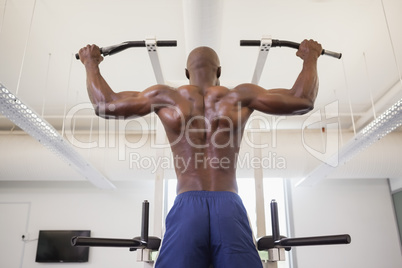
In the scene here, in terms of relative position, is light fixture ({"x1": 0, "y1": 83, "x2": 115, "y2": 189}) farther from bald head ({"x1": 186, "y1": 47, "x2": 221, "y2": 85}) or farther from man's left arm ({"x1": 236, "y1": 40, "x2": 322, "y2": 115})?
man's left arm ({"x1": 236, "y1": 40, "x2": 322, "y2": 115})

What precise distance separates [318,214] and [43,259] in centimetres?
485

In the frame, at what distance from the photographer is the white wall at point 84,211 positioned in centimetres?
584

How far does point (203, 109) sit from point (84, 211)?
5291 millimetres

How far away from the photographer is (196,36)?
2688mm

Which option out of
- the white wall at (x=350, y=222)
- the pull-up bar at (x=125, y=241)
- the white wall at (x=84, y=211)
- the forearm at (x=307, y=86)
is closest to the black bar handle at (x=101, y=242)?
the pull-up bar at (x=125, y=241)

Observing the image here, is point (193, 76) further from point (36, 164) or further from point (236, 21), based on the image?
point (36, 164)

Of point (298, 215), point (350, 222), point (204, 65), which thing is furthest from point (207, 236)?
point (350, 222)

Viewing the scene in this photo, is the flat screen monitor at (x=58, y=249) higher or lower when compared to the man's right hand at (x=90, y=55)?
lower

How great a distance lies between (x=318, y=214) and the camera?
20.1ft

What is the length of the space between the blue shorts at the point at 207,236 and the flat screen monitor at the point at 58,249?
5148 millimetres

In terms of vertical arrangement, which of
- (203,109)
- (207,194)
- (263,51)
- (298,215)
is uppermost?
(263,51)

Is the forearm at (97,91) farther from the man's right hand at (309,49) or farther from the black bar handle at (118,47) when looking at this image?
the man's right hand at (309,49)

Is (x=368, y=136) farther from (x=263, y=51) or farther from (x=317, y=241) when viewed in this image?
(x=317, y=241)

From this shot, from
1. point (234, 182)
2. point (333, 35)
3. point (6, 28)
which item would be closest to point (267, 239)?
point (234, 182)
